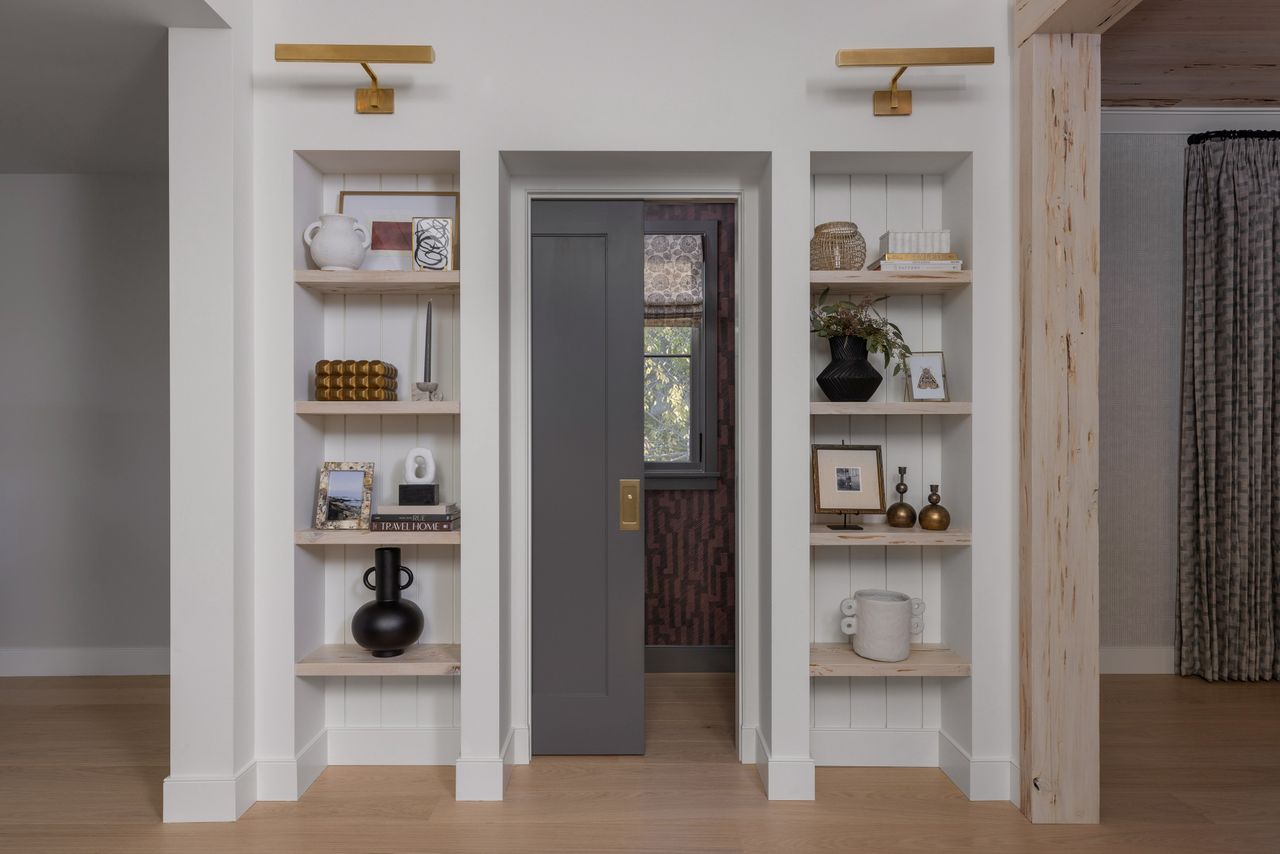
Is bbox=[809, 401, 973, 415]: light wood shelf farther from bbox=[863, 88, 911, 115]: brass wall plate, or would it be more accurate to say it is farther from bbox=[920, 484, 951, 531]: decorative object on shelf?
bbox=[863, 88, 911, 115]: brass wall plate

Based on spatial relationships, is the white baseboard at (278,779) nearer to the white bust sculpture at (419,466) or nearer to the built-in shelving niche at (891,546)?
the white bust sculpture at (419,466)

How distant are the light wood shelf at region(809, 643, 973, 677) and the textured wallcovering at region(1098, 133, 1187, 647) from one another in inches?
64.4

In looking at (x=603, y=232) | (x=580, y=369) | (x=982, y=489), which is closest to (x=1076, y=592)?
(x=982, y=489)

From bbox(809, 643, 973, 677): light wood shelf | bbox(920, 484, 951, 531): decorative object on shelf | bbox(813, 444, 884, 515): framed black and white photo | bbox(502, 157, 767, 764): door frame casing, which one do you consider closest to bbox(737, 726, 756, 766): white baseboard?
bbox(502, 157, 767, 764): door frame casing

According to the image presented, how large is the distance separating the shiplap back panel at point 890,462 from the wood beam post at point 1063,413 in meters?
0.46

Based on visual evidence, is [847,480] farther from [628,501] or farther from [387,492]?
[387,492]

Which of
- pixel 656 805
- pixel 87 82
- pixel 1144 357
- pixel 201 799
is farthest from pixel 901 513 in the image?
pixel 87 82

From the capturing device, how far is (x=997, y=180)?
2523mm

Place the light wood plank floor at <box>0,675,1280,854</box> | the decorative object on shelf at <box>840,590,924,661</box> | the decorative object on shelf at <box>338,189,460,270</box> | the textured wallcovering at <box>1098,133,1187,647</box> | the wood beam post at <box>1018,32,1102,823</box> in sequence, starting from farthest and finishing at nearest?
the textured wallcovering at <box>1098,133,1187,647</box> → the decorative object on shelf at <box>338,189,460,270</box> → the decorative object on shelf at <box>840,590,924,661</box> → the wood beam post at <box>1018,32,1102,823</box> → the light wood plank floor at <box>0,675,1280,854</box>

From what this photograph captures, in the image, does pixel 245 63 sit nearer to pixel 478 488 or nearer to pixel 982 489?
pixel 478 488

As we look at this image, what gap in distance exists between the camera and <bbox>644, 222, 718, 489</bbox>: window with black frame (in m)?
4.01

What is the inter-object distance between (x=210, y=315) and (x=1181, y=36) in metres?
3.65

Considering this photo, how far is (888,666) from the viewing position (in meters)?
2.55

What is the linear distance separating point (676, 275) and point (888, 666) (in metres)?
2.28
